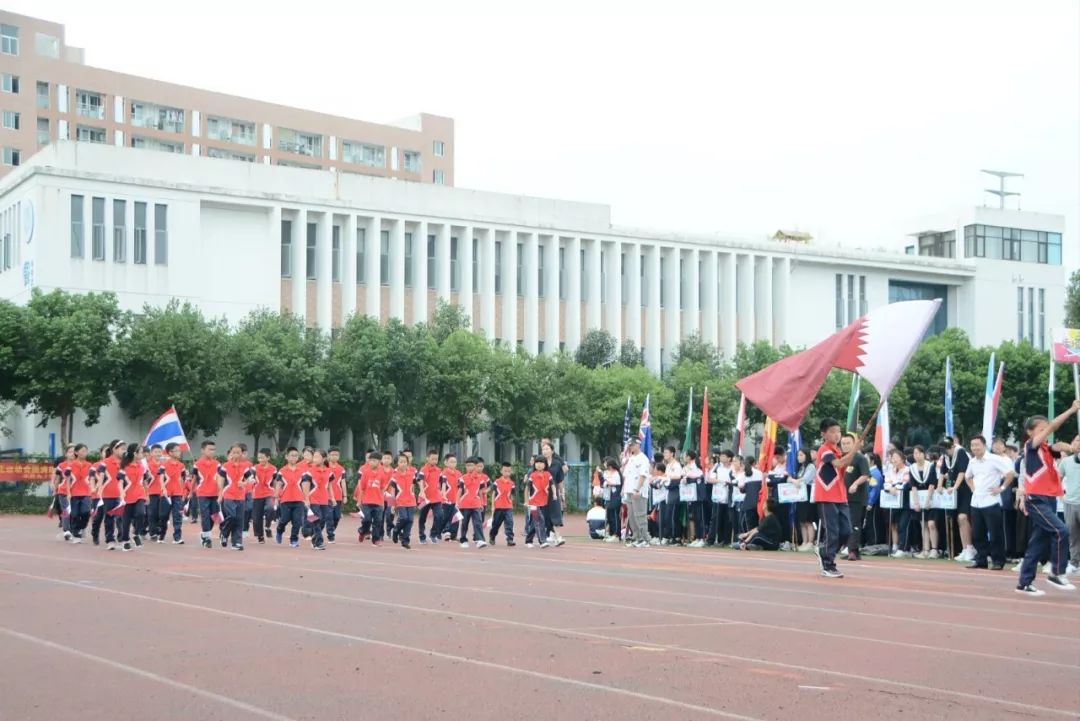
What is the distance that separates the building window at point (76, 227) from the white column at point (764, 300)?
3421 centimetres

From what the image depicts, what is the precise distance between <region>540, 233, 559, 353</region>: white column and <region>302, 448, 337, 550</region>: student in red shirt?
39.9 metres

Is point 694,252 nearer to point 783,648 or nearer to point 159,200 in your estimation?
point 159,200

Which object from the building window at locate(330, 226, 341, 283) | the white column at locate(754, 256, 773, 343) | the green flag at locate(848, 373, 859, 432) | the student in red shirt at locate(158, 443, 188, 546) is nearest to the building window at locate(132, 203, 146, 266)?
the building window at locate(330, 226, 341, 283)

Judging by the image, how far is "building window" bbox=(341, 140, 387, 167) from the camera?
9888 cm

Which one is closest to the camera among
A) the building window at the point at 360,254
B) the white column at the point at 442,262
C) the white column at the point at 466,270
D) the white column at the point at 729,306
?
the building window at the point at 360,254

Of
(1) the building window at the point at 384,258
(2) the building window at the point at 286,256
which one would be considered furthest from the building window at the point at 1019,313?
(2) the building window at the point at 286,256

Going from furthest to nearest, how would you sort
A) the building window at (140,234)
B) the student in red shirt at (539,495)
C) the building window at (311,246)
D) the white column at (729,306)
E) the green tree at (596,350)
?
the white column at (729,306), the green tree at (596,350), the building window at (311,246), the building window at (140,234), the student in red shirt at (539,495)

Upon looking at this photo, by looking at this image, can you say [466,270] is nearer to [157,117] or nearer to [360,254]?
[360,254]

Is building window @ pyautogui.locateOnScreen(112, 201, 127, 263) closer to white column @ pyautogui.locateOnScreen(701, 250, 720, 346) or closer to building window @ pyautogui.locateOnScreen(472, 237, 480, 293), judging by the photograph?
building window @ pyautogui.locateOnScreen(472, 237, 480, 293)

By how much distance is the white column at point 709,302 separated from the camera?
69.5 m

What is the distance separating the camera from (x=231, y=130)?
9338 cm

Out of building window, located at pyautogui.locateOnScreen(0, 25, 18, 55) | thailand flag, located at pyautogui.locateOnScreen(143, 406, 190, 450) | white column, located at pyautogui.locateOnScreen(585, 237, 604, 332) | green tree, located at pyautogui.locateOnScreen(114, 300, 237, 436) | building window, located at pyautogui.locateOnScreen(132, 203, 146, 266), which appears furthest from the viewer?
building window, located at pyautogui.locateOnScreen(0, 25, 18, 55)

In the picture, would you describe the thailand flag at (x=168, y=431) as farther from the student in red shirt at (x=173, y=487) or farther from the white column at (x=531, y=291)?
the white column at (x=531, y=291)

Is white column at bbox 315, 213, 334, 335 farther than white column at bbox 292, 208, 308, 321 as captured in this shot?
Yes
